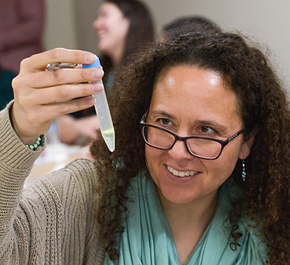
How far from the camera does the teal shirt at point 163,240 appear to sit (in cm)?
107

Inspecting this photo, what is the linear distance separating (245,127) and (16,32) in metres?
2.44

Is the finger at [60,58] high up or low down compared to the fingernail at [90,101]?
up

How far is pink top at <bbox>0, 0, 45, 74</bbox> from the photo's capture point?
9.42 ft

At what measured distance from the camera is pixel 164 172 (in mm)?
1004

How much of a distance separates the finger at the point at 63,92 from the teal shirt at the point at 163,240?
21.3 inches

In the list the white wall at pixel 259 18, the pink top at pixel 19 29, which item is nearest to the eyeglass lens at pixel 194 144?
the white wall at pixel 259 18

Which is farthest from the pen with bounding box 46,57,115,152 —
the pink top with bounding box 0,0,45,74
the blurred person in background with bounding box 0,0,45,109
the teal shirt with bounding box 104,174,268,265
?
the pink top with bounding box 0,0,45,74

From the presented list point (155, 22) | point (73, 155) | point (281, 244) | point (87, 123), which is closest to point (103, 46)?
point (155, 22)

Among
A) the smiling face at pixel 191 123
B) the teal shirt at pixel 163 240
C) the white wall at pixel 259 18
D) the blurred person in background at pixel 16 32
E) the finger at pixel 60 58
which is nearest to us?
the finger at pixel 60 58

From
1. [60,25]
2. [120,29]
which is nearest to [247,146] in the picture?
[120,29]

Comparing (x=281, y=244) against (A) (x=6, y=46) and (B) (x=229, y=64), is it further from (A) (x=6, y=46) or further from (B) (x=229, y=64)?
(A) (x=6, y=46)

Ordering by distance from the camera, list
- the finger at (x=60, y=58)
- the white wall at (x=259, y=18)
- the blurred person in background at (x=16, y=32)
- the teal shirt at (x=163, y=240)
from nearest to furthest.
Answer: the finger at (x=60, y=58) < the teal shirt at (x=163, y=240) < the white wall at (x=259, y=18) < the blurred person in background at (x=16, y=32)

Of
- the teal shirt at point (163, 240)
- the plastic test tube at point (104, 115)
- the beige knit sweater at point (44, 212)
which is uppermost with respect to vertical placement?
the plastic test tube at point (104, 115)

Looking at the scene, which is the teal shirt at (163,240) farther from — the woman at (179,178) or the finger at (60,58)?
the finger at (60,58)
